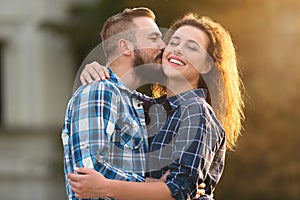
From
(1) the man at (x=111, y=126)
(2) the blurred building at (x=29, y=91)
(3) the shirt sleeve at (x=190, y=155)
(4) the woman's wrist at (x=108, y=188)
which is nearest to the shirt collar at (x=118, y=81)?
(1) the man at (x=111, y=126)

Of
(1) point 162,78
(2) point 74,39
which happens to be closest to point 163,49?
(1) point 162,78

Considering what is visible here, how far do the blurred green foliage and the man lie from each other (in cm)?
902

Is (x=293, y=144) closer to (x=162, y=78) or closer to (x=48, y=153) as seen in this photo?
(x=48, y=153)

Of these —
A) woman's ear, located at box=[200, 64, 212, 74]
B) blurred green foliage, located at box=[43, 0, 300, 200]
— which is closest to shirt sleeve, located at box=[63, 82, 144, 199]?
woman's ear, located at box=[200, 64, 212, 74]

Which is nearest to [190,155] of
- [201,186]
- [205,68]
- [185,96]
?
[201,186]

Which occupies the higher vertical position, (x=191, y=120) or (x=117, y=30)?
(x=117, y=30)

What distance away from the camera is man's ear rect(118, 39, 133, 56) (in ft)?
11.5

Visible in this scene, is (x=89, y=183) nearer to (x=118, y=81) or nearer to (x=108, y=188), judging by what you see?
(x=108, y=188)

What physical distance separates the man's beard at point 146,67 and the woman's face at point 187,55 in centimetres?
6

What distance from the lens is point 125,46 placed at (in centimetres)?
350

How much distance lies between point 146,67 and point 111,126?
1.13 feet

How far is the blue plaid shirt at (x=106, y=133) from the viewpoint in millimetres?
3260

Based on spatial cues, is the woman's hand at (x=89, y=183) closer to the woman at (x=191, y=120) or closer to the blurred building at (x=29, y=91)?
the woman at (x=191, y=120)

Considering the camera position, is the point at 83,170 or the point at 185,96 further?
the point at 185,96
